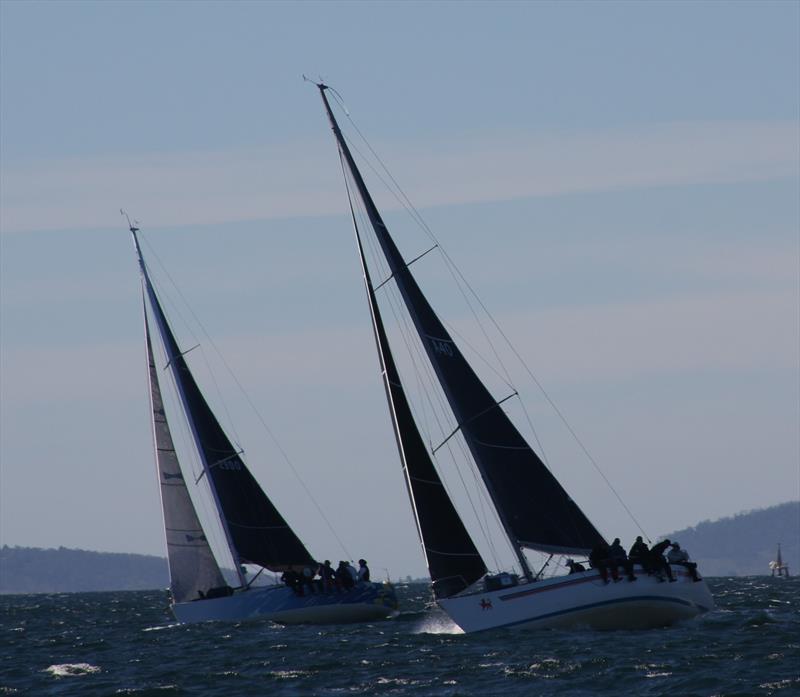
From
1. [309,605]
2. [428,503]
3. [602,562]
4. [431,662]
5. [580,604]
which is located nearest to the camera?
[431,662]

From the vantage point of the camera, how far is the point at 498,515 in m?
38.8

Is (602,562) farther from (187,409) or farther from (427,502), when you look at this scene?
(187,409)

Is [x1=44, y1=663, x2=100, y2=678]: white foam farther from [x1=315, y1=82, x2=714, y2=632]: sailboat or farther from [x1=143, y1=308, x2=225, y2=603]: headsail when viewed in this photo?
[x1=143, y1=308, x2=225, y2=603]: headsail

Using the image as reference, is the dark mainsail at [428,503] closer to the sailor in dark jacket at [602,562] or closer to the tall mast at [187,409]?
the sailor in dark jacket at [602,562]

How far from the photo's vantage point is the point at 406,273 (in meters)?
40.1

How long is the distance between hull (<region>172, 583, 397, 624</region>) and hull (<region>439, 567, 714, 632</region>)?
12.9m

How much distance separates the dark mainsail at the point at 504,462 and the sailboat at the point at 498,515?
0.02 metres

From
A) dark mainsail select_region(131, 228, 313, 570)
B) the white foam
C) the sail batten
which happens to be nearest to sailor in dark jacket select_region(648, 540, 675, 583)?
the sail batten

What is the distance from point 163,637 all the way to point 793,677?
23603mm

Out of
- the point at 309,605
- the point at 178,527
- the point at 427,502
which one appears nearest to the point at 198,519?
the point at 178,527

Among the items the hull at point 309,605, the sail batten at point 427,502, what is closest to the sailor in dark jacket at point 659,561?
the sail batten at point 427,502

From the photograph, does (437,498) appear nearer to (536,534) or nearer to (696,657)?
(536,534)

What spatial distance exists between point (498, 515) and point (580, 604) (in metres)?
2.89

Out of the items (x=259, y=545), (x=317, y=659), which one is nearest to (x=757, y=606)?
(x=259, y=545)
